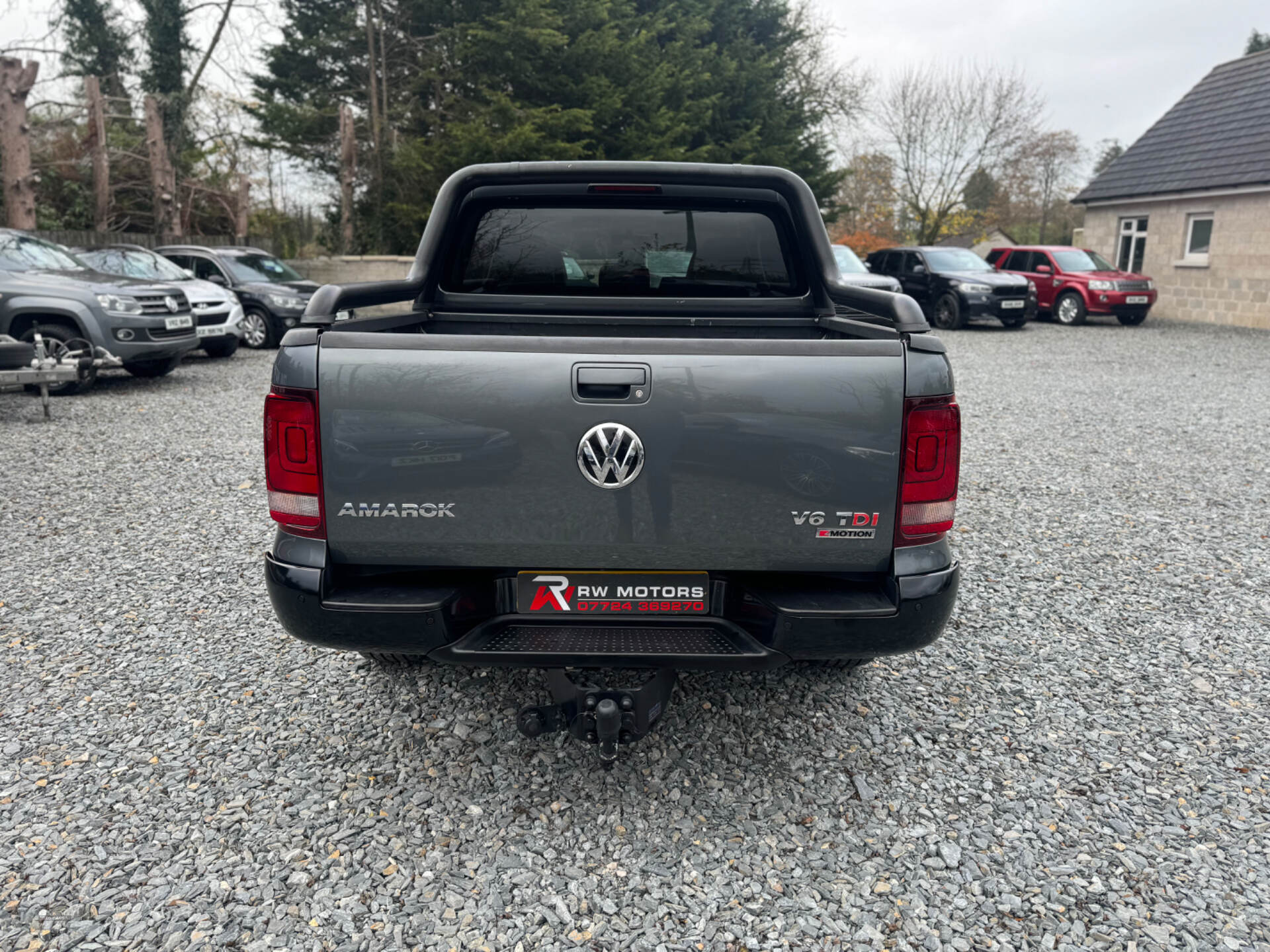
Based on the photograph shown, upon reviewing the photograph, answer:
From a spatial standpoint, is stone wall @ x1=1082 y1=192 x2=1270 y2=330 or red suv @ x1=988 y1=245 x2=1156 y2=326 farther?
stone wall @ x1=1082 y1=192 x2=1270 y2=330

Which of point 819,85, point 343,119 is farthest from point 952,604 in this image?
point 819,85

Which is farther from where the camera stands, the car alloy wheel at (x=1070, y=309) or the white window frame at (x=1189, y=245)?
the white window frame at (x=1189, y=245)

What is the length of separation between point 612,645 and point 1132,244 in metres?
28.6

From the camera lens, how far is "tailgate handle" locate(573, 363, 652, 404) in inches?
94.2

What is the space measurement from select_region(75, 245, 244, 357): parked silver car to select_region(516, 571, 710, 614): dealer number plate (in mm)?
11763

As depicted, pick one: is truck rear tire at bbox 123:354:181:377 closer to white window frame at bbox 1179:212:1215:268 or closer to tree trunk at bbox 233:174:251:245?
tree trunk at bbox 233:174:251:245

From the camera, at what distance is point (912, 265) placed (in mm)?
21234

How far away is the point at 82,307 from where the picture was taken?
408 inches

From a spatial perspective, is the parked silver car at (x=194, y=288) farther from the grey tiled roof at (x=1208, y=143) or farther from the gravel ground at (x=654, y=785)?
the grey tiled roof at (x=1208, y=143)

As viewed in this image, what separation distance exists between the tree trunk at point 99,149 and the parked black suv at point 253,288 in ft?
13.0

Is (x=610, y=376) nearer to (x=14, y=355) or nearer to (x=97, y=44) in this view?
(x=14, y=355)

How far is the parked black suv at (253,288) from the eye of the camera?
1516 centimetres

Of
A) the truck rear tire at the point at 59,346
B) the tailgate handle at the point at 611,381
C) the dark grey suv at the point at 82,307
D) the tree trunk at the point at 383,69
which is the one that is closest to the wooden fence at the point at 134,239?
the dark grey suv at the point at 82,307

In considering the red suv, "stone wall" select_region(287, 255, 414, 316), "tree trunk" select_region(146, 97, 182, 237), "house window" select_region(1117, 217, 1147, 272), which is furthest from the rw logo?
→ "house window" select_region(1117, 217, 1147, 272)
